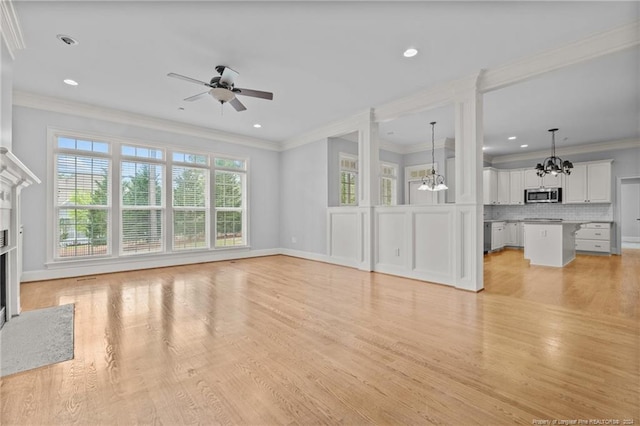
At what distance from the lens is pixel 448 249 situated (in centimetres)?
434

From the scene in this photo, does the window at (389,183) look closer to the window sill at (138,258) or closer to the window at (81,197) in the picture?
the window sill at (138,258)

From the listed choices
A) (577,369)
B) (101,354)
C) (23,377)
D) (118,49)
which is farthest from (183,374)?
(118,49)

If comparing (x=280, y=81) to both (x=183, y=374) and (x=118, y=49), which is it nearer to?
(x=118, y=49)

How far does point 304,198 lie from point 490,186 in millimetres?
5587

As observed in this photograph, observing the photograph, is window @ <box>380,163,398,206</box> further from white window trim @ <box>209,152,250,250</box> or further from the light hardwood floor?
the light hardwood floor

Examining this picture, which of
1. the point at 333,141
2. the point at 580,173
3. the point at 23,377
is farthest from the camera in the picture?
the point at 580,173

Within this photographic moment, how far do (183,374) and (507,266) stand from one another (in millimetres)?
6030

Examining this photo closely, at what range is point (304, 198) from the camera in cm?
705

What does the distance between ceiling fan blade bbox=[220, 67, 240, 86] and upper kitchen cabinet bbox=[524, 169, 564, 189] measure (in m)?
8.34

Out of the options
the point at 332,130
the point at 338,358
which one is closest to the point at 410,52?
the point at 332,130

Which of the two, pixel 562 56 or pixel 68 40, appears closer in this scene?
pixel 68 40

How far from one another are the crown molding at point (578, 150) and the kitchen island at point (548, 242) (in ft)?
9.51

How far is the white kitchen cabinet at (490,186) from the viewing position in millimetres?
8445

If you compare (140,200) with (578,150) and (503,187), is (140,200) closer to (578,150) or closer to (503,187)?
(503,187)
